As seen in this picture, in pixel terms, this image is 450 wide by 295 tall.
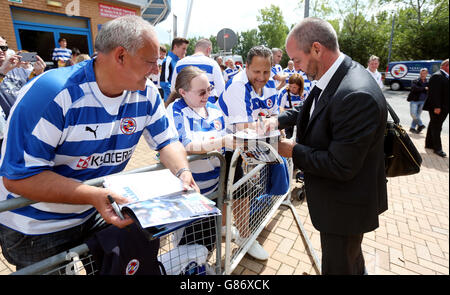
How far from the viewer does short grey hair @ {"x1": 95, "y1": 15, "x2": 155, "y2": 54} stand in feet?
4.17

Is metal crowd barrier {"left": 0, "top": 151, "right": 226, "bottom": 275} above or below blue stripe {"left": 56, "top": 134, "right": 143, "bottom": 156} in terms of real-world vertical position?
below

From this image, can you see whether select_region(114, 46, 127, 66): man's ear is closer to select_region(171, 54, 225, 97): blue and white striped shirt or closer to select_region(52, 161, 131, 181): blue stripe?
select_region(52, 161, 131, 181): blue stripe

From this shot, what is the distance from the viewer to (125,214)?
1118mm

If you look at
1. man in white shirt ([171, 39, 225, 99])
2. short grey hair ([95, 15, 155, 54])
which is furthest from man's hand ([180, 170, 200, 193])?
man in white shirt ([171, 39, 225, 99])

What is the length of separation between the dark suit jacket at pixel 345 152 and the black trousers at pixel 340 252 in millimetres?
104

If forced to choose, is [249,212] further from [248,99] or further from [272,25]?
[272,25]

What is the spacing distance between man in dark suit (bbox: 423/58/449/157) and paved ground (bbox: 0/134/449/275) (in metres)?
2.43

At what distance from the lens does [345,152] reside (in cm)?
149

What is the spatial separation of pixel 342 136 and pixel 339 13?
133 ft

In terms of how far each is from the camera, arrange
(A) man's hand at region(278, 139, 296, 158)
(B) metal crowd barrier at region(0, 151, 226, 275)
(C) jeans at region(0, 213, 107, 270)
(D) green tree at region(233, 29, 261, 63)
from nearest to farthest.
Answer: (B) metal crowd barrier at region(0, 151, 226, 275) → (C) jeans at region(0, 213, 107, 270) → (A) man's hand at region(278, 139, 296, 158) → (D) green tree at region(233, 29, 261, 63)

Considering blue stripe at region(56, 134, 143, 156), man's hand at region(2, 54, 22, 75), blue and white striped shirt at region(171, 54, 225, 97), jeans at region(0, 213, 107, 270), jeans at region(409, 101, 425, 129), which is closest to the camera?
blue stripe at region(56, 134, 143, 156)

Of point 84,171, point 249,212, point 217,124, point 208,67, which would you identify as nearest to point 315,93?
point 217,124

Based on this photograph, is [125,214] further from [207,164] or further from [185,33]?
[185,33]
